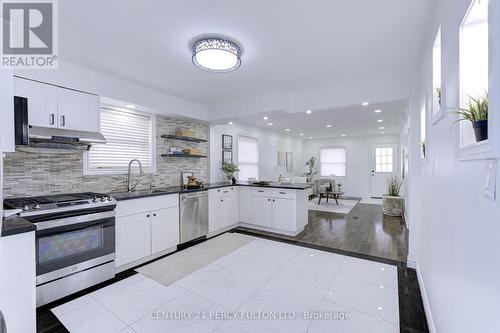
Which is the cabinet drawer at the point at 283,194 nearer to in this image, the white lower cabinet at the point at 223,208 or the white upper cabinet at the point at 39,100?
the white lower cabinet at the point at 223,208

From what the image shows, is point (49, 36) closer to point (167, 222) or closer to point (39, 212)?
point (39, 212)

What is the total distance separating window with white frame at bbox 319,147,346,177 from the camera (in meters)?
9.27

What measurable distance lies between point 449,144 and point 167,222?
10.8ft

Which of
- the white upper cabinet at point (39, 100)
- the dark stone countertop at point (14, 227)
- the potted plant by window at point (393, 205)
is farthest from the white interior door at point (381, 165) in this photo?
the dark stone countertop at point (14, 227)

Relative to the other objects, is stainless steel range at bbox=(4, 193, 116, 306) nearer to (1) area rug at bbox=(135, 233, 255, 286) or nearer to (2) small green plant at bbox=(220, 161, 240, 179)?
(1) area rug at bbox=(135, 233, 255, 286)

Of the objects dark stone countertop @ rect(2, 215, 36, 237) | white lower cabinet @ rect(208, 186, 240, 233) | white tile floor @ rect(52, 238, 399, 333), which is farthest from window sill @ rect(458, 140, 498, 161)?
white lower cabinet @ rect(208, 186, 240, 233)

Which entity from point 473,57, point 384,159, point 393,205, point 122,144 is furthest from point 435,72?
point 384,159

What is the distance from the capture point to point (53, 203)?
7.36 ft

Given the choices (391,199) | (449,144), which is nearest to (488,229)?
(449,144)

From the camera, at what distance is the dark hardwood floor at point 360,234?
3.46 m

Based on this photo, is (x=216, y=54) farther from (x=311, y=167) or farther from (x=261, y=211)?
(x=311, y=167)

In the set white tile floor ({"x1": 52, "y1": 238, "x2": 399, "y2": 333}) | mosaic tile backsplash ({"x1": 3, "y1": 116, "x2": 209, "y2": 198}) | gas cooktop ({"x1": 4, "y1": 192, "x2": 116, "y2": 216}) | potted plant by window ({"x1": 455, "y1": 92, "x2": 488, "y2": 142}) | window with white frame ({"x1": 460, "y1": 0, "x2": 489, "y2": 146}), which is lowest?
white tile floor ({"x1": 52, "y1": 238, "x2": 399, "y2": 333})

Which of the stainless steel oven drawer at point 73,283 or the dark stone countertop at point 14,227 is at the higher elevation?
the dark stone countertop at point 14,227

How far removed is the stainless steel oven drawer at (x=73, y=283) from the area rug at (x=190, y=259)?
0.36 meters
